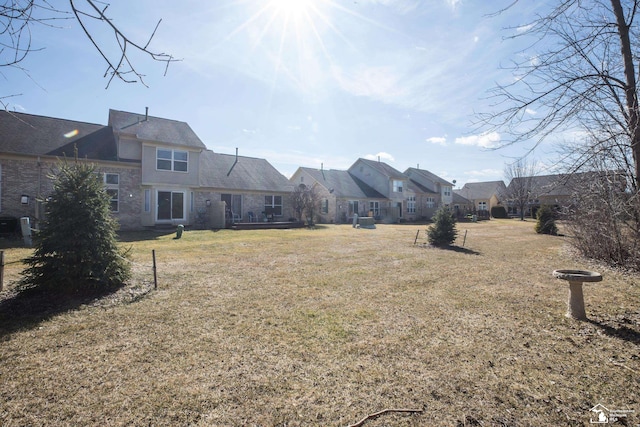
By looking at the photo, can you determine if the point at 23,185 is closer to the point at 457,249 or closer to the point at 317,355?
the point at 317,355

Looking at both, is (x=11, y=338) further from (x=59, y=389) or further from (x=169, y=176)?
(x=169, y=176)

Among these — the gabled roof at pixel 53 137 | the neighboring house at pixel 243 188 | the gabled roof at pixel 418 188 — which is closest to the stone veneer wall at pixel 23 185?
the gabled roof at pixel 53 137

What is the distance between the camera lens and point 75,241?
536 centimetres

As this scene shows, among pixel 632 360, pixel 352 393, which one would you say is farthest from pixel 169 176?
pixel 632 360

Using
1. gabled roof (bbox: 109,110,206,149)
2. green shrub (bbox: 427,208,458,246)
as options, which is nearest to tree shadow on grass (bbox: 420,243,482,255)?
green shrub (bbox: 427,208,458,246)

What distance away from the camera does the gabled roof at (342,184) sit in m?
32.0

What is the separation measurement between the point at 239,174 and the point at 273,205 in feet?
12.0

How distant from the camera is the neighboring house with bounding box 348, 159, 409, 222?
35.6 meters

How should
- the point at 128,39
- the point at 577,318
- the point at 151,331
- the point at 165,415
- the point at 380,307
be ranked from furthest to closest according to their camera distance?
the point at 380,307
the point at 577,318
the point at 151,331
the point at 128,39
the point at 165,415

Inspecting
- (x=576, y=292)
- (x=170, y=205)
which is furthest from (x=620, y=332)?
(x=170, y=205)

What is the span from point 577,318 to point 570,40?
14.3ft

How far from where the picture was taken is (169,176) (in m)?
18.2

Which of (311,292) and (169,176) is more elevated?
(169,176)

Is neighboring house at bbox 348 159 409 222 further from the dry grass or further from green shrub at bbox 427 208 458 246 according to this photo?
the dry grass
